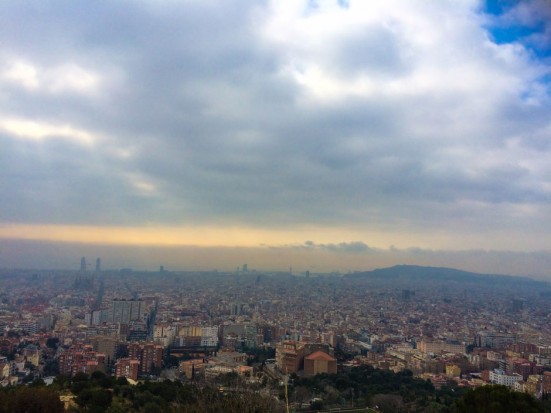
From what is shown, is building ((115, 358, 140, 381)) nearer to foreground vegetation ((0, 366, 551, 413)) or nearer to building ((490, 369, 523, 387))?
foreground vegetation ((0, 366, 551, 413))

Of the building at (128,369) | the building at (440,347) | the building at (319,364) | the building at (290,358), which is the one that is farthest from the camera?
the building at (440,347)

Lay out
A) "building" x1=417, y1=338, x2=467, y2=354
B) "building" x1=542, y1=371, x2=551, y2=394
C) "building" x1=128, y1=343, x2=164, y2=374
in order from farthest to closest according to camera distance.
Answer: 1. "building" x1=417, y1=338, x2=467, y2=354
2. "building" x1=128, y1=343, x2=164, y2=374
3. "building" x1=542, y1=371, x2=551, y2=394

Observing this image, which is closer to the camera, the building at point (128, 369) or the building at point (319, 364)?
the building at point (128, 369)

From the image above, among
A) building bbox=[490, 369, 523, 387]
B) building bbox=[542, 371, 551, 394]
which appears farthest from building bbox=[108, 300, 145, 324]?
building bbox=[542, 371, 551, 394]

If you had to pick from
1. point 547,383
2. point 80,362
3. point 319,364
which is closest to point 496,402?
point 547,383

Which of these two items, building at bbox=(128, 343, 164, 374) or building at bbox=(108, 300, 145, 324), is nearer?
building at bbox=(128, 343, 164, 374)

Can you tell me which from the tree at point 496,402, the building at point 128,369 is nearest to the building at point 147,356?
the building at point 128,369

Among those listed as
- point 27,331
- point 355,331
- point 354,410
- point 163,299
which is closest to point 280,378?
point 354,410

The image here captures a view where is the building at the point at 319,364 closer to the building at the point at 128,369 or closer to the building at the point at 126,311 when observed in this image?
the building at the point at 128,369

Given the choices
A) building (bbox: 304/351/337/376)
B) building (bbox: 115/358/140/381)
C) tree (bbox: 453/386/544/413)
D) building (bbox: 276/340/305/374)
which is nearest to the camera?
tree (bbox: 453/386/544/413)

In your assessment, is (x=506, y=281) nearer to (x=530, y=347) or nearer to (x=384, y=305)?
(x=384, y=305)
